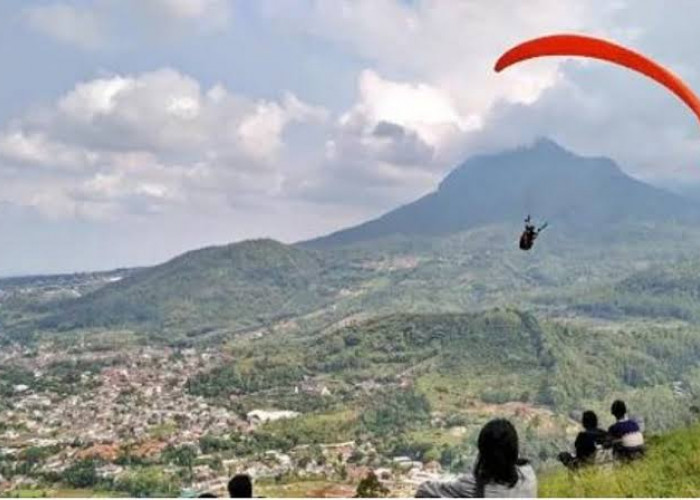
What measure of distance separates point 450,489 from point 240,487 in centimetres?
213

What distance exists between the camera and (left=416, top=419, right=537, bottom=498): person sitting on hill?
5848mm

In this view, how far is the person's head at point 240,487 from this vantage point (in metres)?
7.53

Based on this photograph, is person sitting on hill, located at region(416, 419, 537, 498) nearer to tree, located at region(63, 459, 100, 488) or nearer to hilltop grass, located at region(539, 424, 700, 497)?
hilltop grass, located at region(539, 424, 700, 497)

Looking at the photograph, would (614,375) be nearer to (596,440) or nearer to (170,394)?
(170,394)

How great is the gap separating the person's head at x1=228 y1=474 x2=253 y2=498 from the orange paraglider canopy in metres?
5.61

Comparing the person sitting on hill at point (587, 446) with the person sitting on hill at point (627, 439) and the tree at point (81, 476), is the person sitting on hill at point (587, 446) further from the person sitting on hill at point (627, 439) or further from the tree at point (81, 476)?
the tree at point (81, 476)

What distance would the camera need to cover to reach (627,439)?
10695 millimetres

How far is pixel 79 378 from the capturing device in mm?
195750

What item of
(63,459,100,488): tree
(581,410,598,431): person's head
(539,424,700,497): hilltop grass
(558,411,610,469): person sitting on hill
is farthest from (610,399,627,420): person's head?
(63,459,100,488): tree

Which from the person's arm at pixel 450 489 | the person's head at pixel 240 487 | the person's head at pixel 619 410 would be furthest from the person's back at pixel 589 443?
→ the person's arm at pixel 450 489

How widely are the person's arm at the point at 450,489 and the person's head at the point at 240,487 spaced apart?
183cm

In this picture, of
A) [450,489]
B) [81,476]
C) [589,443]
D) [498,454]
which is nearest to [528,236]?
[589,443]

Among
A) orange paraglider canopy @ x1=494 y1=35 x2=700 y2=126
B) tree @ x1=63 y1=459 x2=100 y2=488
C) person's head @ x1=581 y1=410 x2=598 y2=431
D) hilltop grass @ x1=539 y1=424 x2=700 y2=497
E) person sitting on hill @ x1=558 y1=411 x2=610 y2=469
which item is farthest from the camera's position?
tree @ x1=63 y1=459 x2=100 y2=488

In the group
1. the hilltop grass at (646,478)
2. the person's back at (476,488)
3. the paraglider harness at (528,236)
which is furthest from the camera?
the paraglider harness at (528,236)
